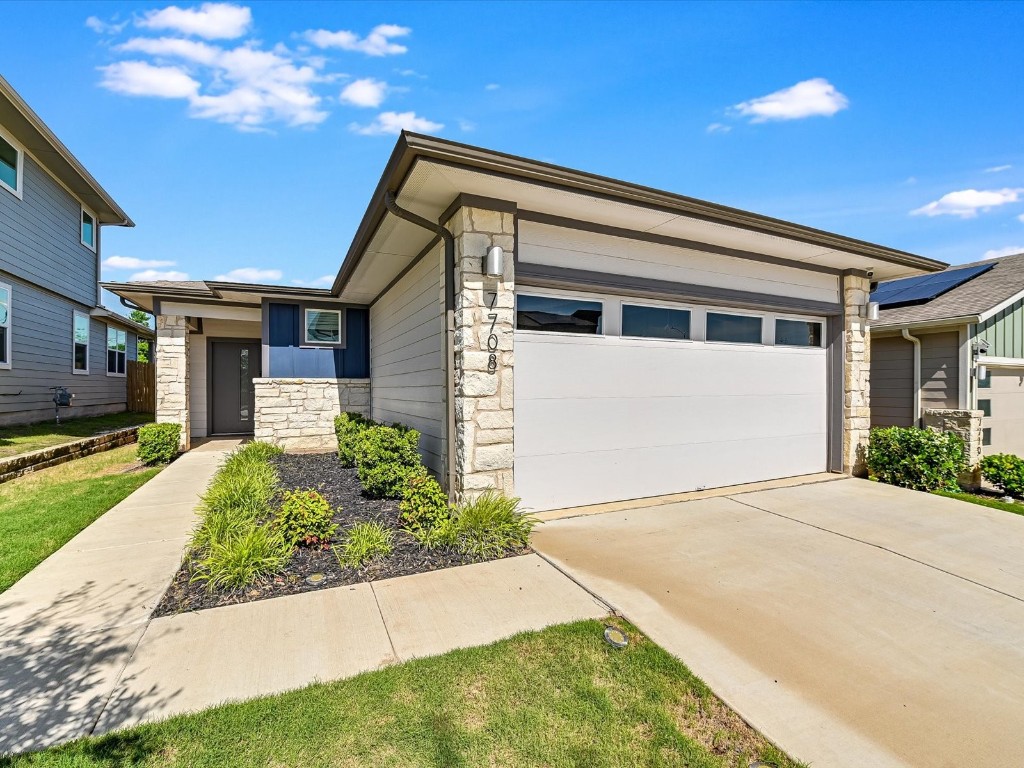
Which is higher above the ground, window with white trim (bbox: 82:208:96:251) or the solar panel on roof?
window with white trim (bbox: 82:208:96:251)

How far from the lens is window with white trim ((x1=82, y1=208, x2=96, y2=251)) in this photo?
41.3ft

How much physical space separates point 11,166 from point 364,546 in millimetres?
12004

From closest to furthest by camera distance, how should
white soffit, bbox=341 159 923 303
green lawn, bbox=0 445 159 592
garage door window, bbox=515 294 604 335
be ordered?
1. green lawn, bbox=0 445 159 592
2. white soffit, bbox=341 159 923 303
3. garage door window, bbox=515 294 604 335

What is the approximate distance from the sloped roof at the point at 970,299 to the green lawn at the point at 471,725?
27.4 ft

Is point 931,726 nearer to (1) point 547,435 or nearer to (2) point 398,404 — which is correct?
(1) point 547,435

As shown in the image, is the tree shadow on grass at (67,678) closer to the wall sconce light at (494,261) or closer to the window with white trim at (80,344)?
the wall sconce light at (494,261)

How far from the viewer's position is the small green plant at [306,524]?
3893mm

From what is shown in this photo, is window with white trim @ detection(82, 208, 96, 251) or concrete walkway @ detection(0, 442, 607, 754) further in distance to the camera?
window with white trim @ detection(82, 208, 96, 251)

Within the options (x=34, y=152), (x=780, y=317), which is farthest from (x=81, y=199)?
(x=780, y=317)

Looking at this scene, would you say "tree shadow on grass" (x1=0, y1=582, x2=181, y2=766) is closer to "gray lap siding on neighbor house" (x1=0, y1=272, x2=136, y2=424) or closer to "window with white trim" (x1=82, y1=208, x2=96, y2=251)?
"gray lap siding on neighbor house" (x1=0, y1=272, x2=136, y2=424)

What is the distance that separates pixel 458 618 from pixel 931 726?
90.2 inches

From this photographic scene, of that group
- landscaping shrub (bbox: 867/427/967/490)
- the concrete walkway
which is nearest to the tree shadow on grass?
the concrete walkway

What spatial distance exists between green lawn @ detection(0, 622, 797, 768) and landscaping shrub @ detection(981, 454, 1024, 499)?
7.49 metres

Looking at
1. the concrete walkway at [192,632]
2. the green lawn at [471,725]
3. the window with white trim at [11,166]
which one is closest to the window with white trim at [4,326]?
the window with white trim at [11,166]
